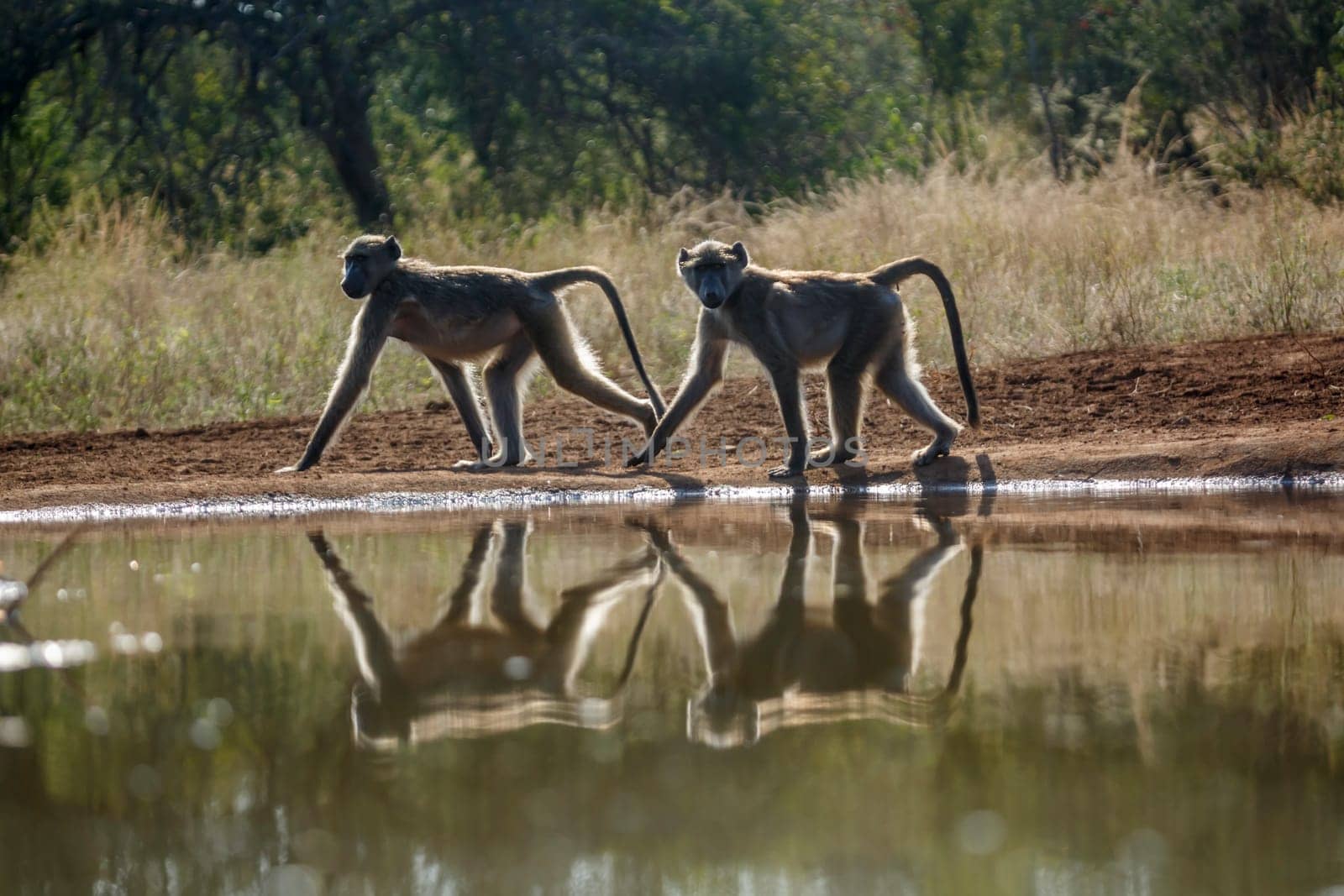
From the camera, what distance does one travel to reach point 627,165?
18.7 metres

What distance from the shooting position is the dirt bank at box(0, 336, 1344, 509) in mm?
7379

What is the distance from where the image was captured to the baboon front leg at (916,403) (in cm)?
754

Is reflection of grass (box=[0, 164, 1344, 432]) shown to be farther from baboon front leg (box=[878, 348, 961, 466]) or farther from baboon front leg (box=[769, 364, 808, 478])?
baboon front leg (box=[769, 364, 808, 478])

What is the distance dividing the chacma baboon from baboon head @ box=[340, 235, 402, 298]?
154cm

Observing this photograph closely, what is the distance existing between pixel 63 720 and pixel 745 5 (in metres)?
15.8

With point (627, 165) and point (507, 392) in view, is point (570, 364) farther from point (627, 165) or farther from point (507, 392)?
point (627, 165)

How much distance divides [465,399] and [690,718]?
17.1ft

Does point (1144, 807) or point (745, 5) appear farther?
point (745, 5)

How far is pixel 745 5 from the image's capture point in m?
18.1

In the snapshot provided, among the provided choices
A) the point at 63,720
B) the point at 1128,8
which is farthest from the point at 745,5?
the point at 63,720

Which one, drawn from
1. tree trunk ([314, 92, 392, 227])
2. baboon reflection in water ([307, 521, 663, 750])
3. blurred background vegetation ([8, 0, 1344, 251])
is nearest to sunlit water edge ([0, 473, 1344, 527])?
baboon reflection in water ([307, 521, 663, 750])

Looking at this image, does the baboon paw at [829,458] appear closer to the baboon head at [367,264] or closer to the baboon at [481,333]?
the baboon at [481,333]

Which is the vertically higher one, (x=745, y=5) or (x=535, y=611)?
(x=745, y=5)

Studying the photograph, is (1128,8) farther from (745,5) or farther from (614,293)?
(614,293)
